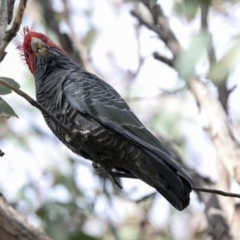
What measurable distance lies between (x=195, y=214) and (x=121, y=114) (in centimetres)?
346

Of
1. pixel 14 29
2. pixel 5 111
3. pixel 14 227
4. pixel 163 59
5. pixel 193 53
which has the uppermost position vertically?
pixel 14 29

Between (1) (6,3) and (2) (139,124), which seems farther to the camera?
(2) (139,124)

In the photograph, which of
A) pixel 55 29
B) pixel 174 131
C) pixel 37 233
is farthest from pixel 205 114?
pixel 174 131

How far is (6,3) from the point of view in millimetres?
2178

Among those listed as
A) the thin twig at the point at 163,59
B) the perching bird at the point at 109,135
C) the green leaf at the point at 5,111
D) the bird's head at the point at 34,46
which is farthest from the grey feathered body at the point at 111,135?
the thin twig at the point at 163,59

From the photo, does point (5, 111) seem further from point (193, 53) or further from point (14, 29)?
point (193, 53)

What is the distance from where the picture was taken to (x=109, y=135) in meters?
2.59

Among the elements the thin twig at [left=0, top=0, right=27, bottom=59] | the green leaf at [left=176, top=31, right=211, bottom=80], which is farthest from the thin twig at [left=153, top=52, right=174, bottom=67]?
the thin twig at [left=0, top=0, right=27, bottom=59]

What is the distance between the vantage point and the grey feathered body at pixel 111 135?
249 cm

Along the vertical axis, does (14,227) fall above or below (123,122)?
below

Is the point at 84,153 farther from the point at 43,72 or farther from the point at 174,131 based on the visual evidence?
the point at 174,131

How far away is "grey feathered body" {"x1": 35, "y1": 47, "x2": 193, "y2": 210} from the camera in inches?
98.0

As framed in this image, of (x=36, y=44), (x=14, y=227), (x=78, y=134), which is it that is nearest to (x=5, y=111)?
(x=78, y=134)

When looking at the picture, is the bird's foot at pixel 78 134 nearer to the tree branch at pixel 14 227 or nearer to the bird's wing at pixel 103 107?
the bird's wing at pixel 103 107
